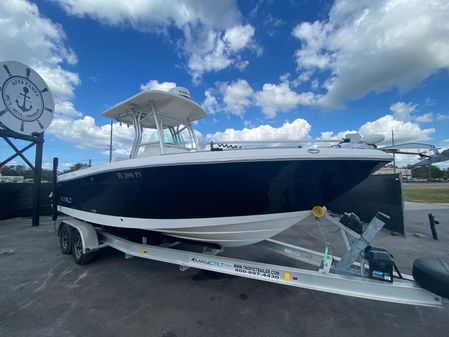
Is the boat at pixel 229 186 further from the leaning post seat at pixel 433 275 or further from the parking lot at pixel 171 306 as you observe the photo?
the leaning post seat at pixel 433 275

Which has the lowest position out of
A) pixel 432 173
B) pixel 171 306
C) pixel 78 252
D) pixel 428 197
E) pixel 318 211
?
pixel 171 306

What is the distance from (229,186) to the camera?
2.69 m

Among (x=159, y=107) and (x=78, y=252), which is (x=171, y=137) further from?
(x=78, y=252)

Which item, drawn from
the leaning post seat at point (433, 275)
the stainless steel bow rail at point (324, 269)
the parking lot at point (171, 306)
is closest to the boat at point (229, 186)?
the stainless steel bow rail at point (324, 269)

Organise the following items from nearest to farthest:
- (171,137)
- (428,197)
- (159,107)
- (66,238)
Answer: (159,107) < (171,137) < (66,238) < (428,197)

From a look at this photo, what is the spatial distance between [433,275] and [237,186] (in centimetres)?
181

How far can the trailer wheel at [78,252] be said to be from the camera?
12.9ft

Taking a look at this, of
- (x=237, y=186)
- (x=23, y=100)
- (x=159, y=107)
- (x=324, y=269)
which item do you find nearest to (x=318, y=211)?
(x=324, y=269)

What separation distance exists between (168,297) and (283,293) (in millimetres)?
1413

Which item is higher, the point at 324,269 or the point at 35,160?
the point at 35,160

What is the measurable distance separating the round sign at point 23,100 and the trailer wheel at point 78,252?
4012mm

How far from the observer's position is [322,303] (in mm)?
2807

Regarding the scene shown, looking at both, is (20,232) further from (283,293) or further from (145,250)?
(283,293)

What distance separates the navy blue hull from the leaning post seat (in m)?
0.99
